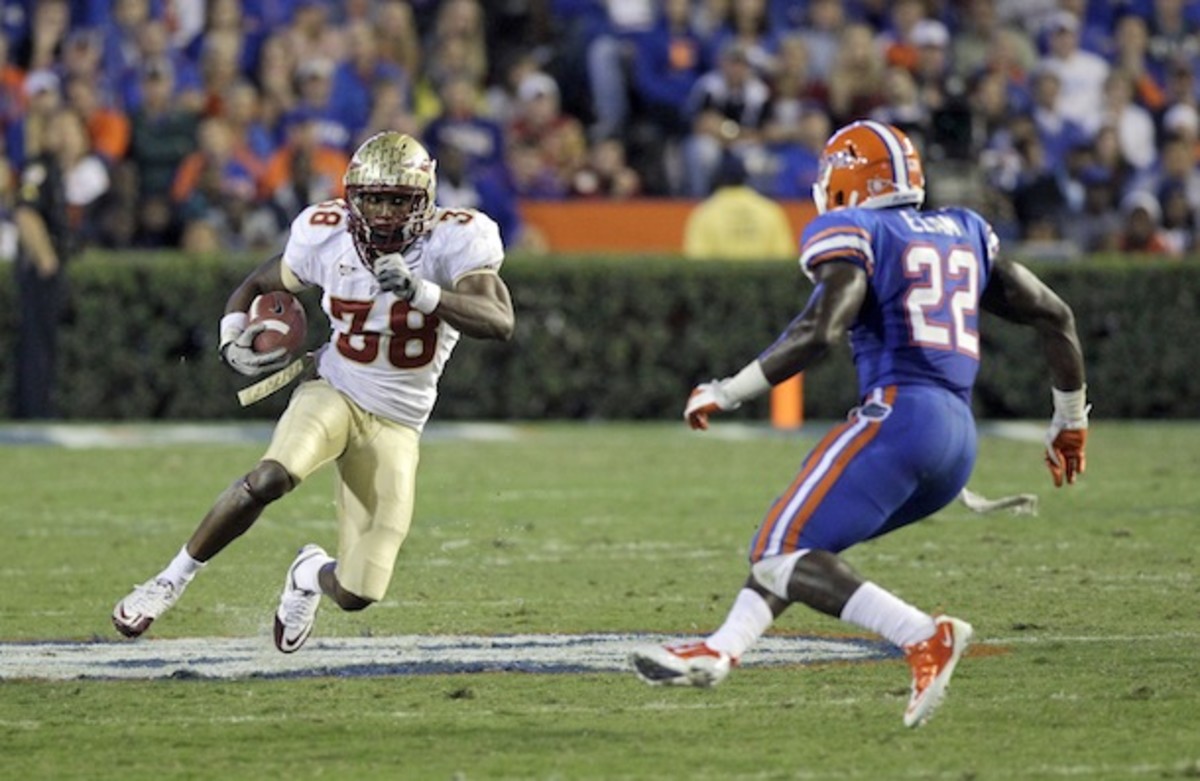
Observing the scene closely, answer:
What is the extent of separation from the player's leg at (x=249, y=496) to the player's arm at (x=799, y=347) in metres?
1.29

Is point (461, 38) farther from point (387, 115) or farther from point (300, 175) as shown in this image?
point (300, 175)

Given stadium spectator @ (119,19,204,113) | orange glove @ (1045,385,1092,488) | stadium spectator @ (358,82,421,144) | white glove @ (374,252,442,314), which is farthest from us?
stadium spectator @ (119,19,204,113)

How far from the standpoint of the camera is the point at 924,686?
15.6ft

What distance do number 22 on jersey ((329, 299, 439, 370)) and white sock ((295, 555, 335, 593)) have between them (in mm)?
513

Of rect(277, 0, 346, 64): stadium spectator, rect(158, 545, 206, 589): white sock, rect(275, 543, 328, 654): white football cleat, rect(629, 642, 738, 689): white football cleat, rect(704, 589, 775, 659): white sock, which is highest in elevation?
rect(277, 0, 346, 64): stadium spectator

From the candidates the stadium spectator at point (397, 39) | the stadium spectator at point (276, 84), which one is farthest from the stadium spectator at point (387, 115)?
the stadium spectator at point (397, 39)

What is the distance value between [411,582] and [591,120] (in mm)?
7577

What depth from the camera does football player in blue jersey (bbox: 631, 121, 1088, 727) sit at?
4.84 meters

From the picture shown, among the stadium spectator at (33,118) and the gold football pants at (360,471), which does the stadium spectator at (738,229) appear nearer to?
the stadium spectator at (33,118)

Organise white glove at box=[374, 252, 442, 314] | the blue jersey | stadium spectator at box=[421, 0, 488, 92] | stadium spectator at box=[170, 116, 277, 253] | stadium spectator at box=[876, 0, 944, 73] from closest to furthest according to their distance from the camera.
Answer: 1. the blue jersey
2. white glove at box=[374, 252, 442, 314]
3. stadium spectator at box=[170, 116, 277, 253]
4. stadium spectator at box=[421, 0, 488, 92]
5. stadium spectator at box=[876, 0, 944, 73]

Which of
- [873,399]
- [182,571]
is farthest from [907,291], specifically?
[182,571]

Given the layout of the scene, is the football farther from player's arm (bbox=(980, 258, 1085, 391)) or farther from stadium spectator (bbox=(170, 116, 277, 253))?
stadium spectator (bbox=(170, 116, 277, 253))

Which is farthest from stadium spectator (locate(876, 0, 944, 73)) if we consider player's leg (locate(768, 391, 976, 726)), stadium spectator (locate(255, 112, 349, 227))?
player's leg (locate(768, 391, 976, 726))

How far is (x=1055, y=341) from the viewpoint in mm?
5492
